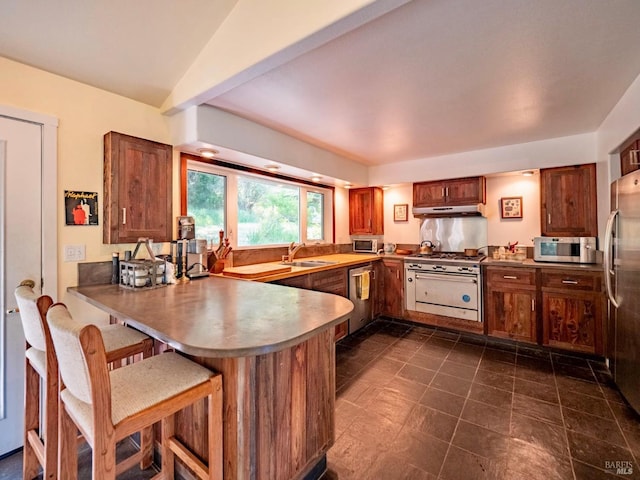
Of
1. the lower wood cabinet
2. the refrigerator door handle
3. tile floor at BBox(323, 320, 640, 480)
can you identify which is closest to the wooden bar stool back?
tile floor at BBox(323, 320, 640, 480)

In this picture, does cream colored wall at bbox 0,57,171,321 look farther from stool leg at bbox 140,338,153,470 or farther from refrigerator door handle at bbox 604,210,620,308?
refrigerator door handle at bbox 604,210,620,308

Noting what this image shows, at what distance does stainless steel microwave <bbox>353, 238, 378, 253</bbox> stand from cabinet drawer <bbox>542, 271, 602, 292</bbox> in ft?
6.96

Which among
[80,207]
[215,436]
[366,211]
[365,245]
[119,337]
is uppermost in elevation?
[366,211]

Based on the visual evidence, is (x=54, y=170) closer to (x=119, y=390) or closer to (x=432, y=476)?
(x=119, y=390)

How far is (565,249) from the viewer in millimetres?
3072

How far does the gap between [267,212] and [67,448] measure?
2.65 m

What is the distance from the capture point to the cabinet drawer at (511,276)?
3.12 metres

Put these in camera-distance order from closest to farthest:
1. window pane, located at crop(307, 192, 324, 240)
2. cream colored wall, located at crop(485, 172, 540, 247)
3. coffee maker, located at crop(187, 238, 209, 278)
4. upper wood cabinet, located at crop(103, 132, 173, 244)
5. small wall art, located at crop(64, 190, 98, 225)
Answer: small wall art, located at crop(64, 190, 98, 225) < upper wood cabinet, located at crop(103, 132, 173, 244) < coffee maker, located at crop(187, 238, 209, 278) < cream colored wall, located at crop(485, 172, 540, 247) < window pane, located at crop(307, 192, 324, 240)

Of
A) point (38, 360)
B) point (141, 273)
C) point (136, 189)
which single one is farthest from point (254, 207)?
point (38, 360)

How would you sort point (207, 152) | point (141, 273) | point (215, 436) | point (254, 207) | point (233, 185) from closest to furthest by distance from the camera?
point (215, 436) → point (141, 273) → point (207, 152) → point (233, 185) → point (254, 207)

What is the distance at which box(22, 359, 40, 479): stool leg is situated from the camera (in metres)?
1.47

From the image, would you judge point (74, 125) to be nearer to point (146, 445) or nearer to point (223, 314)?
point (223, 314)

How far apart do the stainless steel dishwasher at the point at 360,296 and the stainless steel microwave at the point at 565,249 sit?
194 centimetres

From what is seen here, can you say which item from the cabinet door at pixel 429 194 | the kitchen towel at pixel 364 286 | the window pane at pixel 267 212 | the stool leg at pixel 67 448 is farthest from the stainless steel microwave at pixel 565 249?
the stool leg at pixel 67 448
